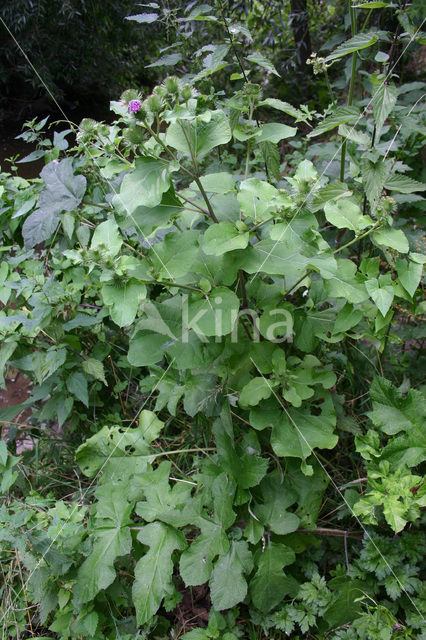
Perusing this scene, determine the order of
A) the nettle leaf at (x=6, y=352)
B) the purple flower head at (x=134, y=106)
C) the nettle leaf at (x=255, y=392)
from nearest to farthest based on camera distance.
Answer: the purple flower head at (x=134, y=106) → the nettle leaf at (x=255, y=392) → the nettle leaf at (x=6, y=352)

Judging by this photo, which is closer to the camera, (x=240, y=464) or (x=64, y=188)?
(x=240, y=464)

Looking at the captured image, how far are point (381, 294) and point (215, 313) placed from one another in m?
0.38

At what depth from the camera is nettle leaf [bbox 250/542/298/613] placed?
1236 millimetres

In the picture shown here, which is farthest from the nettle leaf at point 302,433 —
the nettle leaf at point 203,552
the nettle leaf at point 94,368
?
the nettle leaf at point 94,368

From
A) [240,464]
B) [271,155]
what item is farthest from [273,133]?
[240,464]

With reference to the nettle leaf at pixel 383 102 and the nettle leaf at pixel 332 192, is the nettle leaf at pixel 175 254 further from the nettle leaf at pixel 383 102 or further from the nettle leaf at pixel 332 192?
the nettle leaf at pixel 383 102

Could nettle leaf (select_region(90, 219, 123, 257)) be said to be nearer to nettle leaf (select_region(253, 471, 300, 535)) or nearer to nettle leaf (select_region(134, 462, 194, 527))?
nettle leaf (select_region(134, 462, 194, 527))

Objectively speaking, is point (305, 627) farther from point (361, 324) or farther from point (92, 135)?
point (92, 135)

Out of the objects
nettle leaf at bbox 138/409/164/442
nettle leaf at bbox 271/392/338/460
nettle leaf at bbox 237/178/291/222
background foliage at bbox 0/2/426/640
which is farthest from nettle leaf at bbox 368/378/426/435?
nettle leaf at bbox 138/409/164/442

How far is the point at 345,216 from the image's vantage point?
1188mm

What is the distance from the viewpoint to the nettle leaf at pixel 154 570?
1.16 meters

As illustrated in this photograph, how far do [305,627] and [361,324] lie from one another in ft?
2.67

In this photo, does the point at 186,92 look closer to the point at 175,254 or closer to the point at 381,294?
the point at 175,254

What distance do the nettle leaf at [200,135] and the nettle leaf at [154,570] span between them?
0.94m
